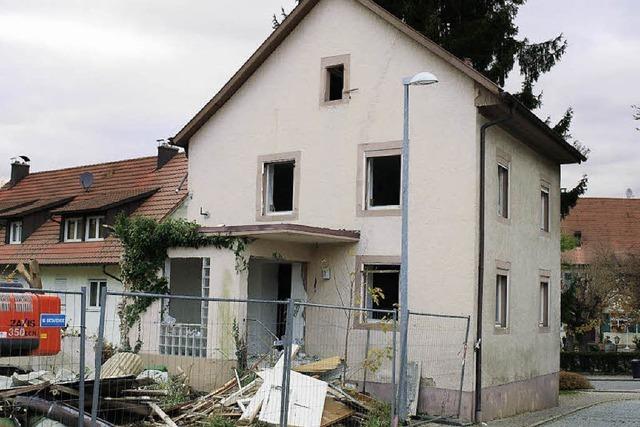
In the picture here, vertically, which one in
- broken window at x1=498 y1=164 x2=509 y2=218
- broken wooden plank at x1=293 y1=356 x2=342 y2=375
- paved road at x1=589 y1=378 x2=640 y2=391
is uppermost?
broken window at x1=498 y1=164 x2=509 y2=218

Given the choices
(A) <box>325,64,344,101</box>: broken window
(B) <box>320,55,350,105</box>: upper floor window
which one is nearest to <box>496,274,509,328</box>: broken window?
(B) <box>320,55,350,105</box>: upper floor window

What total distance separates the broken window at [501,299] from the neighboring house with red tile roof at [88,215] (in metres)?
11.6

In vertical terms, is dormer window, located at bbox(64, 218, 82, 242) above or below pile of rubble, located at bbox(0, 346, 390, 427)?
above

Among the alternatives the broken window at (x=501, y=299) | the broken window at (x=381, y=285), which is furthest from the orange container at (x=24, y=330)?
the broken window at (x=501, y=299)

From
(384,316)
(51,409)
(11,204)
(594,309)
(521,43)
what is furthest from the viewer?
(594,309)

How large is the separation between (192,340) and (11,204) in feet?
64.8

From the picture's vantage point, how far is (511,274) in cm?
2088

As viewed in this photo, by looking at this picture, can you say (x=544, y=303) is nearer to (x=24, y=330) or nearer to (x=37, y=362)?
(x=37, y=362)

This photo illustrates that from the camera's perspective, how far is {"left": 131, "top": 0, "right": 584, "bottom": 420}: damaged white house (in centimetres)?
1870

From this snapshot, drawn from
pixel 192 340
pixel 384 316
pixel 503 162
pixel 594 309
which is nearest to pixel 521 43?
pixel 503 162

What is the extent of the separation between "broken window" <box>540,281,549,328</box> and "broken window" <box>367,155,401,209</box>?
608 cm

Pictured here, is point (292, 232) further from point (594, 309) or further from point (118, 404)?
point (594, 309)

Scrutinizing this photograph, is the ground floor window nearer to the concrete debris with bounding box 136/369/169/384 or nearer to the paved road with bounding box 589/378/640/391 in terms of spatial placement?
the concrete debris with bounding box 136/369/169/384

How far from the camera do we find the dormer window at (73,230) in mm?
30750
